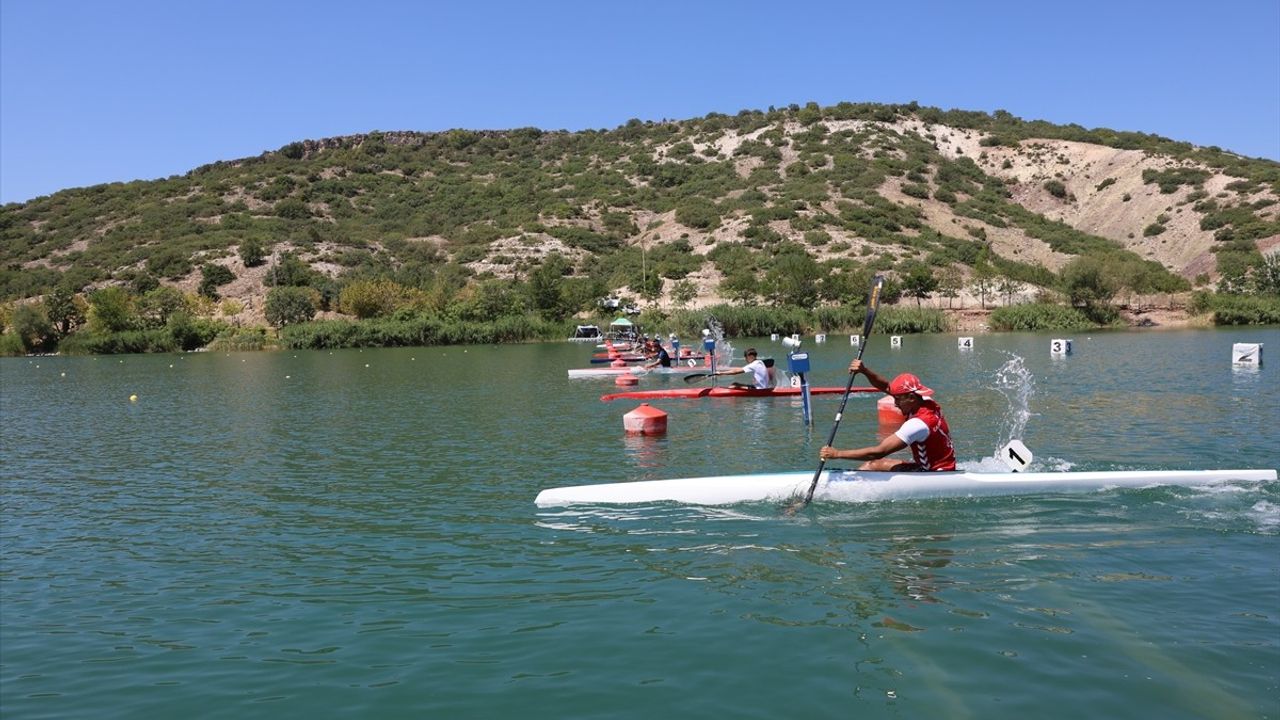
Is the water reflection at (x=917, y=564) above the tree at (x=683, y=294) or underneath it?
underneath

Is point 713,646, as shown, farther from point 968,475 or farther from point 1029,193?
point 1029,193

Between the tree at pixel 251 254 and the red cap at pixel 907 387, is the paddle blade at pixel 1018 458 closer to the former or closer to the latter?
the red cap at pixel 907 387

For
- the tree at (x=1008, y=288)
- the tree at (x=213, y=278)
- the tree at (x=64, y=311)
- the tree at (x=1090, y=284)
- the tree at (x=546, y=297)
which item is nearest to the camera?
the tree at (x=1090, y=284)

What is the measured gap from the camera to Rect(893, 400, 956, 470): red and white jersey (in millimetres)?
11273

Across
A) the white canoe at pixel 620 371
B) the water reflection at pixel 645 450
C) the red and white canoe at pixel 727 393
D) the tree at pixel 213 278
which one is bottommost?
the water reflection at pixel 645 450

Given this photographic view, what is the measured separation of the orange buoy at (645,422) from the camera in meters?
18.7

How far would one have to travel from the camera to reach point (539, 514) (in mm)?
11930

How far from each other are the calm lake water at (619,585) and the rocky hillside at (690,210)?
2231 inches

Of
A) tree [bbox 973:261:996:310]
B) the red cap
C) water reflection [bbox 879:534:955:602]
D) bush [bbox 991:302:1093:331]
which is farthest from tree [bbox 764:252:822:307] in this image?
water reflection [bbox 879:534:955:602]

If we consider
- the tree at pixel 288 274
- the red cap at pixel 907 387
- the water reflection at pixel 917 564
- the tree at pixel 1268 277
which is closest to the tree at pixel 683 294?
the tree at pixel 288 274

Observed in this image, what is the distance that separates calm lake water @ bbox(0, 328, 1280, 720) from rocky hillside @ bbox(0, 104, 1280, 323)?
2231 inches

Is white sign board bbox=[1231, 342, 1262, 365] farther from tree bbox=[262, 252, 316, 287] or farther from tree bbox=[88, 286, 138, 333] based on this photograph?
tree bbox=[262, 252, 316, 287]

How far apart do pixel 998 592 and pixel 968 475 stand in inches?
135

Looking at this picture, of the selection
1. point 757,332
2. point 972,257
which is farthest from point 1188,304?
point 757,332
